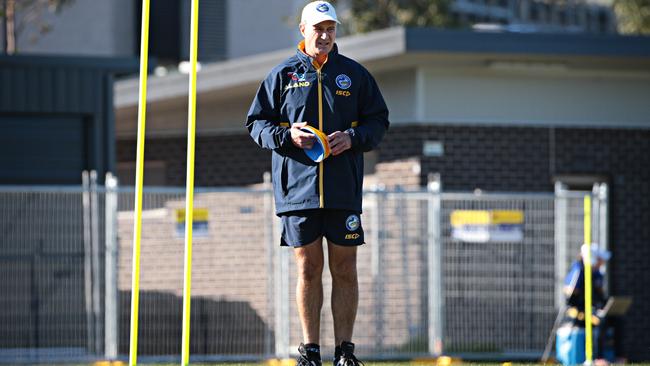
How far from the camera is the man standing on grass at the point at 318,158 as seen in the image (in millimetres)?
7574

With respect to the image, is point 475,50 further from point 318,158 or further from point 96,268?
point 318,158

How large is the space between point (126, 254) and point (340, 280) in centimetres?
862

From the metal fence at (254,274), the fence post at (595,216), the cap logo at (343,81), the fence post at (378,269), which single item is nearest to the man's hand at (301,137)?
the cap logo at (343,81)

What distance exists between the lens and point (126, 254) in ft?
52.8

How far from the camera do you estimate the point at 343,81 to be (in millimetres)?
7668

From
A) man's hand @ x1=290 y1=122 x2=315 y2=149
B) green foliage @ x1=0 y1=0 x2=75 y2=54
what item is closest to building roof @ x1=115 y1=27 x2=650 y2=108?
green foliage @ x1=0 y1=0 x2=75 y2=54

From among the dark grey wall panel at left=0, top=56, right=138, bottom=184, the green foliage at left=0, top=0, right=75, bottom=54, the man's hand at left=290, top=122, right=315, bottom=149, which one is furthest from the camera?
the green foliage at left=0, top=0, right=75, bottom=54

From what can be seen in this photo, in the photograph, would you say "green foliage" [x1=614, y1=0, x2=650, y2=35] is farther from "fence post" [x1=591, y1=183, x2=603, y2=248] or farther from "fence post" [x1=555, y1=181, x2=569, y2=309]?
"fence post" [x1=555, y1=181, x2=569, y2=309]

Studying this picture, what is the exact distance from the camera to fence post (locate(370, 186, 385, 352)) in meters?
16.3

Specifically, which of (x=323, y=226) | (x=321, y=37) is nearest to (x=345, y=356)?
(x=323, y=226)

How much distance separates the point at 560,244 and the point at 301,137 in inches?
385

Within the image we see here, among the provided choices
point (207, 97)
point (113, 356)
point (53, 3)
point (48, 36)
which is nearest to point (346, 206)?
point (113, 356)

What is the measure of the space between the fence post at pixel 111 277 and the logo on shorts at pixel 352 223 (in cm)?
820

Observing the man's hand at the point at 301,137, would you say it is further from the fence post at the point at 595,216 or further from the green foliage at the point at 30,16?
the green foliage at the point at 30,16
